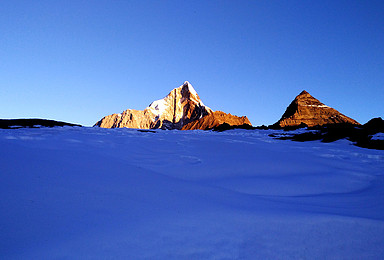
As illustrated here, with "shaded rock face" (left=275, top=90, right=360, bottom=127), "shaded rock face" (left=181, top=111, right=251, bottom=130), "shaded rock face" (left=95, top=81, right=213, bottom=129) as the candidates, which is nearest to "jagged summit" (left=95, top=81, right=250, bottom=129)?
"shaded rock face" (left=95, top=81, right=213, bottom=129)

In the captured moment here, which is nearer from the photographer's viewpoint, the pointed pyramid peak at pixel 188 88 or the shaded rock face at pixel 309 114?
the shaded rock face at pixel 309 114

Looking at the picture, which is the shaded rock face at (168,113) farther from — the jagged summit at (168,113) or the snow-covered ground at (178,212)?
the snow-covered ground at (178,212)

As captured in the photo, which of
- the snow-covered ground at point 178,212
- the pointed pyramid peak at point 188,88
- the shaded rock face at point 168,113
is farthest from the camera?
the pointed pyramid peak at point 188,88

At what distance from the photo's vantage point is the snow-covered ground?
4.30ft

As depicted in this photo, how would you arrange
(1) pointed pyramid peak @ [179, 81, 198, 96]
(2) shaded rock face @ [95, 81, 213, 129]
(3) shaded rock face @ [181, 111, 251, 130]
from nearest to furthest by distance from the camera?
(3) shaded rock face @ [181, 111, 251, 130] → (2) shaded rock face @ [95, 81, 213, 129] → (1) pointed pyramid peak @ [179, 81, 198, 96]

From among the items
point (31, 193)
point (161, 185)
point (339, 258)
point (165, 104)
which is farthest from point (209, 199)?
point (165, 104)

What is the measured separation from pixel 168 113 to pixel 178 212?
325 feet

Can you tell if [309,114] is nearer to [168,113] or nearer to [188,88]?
[188,88]

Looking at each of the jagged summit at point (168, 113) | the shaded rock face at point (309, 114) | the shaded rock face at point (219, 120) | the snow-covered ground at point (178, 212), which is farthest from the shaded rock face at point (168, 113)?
the snow-covered ground at point (178, 212)

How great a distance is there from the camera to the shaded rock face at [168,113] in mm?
96125

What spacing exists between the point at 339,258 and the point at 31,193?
7.58 feet

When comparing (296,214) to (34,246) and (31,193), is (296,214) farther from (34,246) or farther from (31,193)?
(31,193)

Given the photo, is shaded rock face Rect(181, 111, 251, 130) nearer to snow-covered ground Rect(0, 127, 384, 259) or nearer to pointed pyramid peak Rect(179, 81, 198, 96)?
pointed pyramid peak Rect(179, 81, 198, 96)

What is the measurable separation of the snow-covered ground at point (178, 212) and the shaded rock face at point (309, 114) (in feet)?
164
